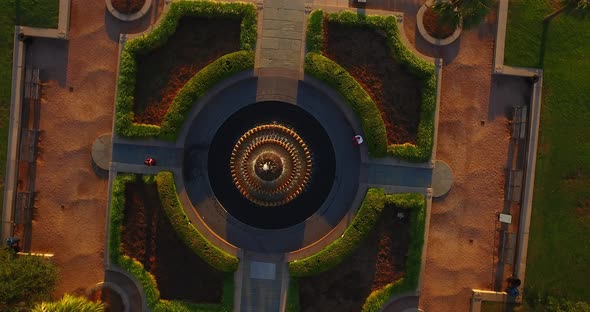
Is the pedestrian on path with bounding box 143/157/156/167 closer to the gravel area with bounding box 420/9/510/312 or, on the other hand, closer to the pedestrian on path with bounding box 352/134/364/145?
the pedestrian on path with bounding box 352/134/364/145

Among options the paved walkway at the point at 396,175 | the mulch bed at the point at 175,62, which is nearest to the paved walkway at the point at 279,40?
the mulch bed at the point at 175,62

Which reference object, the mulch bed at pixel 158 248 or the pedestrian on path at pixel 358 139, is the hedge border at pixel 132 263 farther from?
the pedestrian on path at pixel 358 139

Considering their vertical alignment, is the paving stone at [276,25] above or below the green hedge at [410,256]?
above

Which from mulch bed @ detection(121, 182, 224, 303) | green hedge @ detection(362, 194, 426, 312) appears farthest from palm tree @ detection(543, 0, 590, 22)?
mulch bed @ detection(121, 182, 224, 303)

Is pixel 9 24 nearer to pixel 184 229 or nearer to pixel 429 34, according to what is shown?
pixel 184 229

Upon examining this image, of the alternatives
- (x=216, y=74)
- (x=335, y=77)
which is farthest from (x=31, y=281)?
(x=335, y=77)

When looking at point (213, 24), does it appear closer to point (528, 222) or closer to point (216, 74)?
point (216, 74)

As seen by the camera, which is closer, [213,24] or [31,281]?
[31,281]

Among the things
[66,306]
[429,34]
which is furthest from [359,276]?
[66,306]
